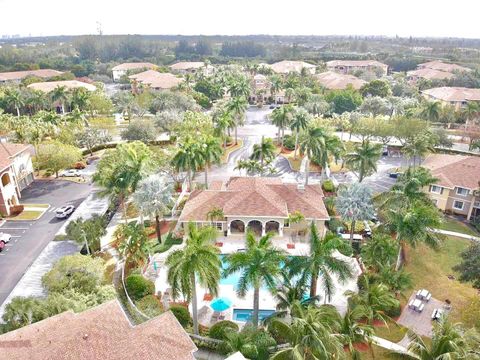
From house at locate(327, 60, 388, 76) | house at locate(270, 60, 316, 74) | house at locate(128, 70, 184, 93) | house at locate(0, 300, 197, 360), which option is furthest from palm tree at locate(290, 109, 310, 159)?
house at locate(327, 60, 388, 76)

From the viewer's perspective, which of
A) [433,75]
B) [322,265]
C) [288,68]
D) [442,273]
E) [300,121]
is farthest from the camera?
[288,68]

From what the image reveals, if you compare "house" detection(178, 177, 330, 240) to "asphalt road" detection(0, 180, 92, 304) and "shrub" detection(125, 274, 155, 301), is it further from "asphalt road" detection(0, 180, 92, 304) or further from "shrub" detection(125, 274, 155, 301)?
"asphalt road" detection(0, 180, 92, 304)

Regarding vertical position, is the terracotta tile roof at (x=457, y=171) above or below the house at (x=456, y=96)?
below

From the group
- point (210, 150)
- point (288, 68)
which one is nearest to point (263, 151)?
point (210, 150)

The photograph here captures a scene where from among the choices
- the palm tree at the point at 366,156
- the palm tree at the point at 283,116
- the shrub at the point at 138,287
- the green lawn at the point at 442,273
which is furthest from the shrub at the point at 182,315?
the palm tree at the point at 283,116

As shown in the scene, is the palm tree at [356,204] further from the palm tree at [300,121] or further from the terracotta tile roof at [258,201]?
the palm tree at [300,121]

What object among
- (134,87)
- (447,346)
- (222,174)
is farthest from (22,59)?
(447,346)

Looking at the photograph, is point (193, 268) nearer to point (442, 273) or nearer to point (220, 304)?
point (220, 304)
